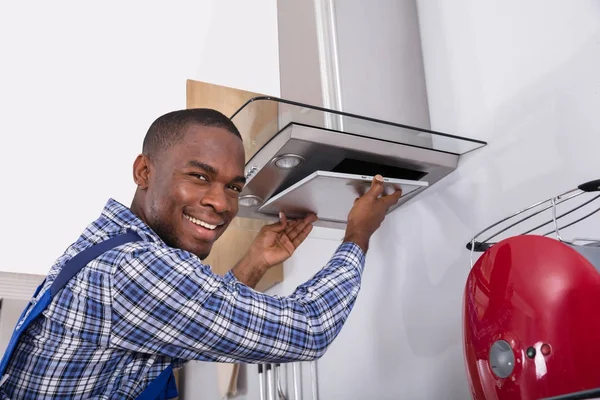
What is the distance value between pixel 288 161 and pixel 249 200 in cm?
20

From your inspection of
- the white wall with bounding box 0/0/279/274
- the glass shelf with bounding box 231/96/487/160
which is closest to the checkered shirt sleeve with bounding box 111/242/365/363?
the glass shelf with bounding box 231/96/487/160

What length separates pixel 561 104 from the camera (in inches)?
43.3

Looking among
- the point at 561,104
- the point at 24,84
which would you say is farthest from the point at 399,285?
the point at 24,84

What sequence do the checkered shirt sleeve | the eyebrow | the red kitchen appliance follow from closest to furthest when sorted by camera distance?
the red kitchen appliance, the checkered shirt sleeve, the eyebrow

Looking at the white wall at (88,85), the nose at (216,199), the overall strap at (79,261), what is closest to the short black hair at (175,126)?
the nose at (216,199)

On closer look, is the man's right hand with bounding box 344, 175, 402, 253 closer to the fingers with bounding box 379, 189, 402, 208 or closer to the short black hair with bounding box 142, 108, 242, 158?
the fingers with bounding box 379, 189, 402, 208

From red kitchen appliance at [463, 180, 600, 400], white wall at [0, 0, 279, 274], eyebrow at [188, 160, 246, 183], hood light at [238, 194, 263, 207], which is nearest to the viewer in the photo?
red kitchen appliance at [463, 180, 600, 400]

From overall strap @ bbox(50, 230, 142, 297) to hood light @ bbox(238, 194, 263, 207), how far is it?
0.48 metres

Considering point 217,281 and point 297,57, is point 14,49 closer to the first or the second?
point 297,57

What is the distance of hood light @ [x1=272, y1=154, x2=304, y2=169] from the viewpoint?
124 cm

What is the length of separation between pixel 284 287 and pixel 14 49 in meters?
1.53

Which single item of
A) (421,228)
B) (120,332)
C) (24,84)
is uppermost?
(24,84)

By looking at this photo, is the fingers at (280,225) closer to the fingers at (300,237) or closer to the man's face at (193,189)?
the fingers at (300,237)

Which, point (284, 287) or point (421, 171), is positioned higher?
Answer: point (421, 171)
